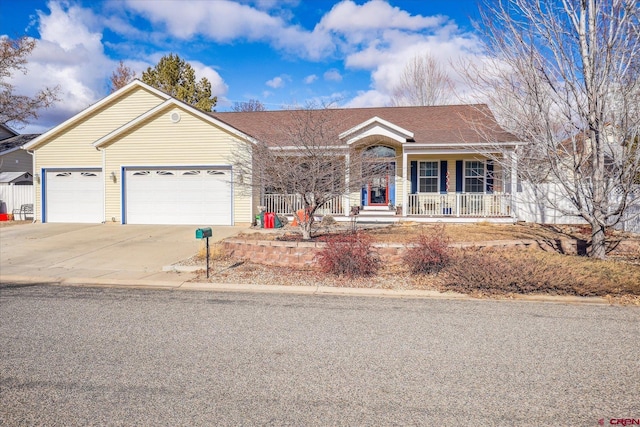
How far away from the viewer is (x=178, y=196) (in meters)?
17.5

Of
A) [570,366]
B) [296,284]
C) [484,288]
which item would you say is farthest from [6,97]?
[570,366]

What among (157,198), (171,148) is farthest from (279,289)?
(171,148)

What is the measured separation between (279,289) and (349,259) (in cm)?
158

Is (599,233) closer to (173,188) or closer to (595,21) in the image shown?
(595,21)

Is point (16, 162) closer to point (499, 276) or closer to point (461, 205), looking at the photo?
point (461, 205)

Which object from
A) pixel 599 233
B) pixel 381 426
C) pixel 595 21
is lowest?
pixel 381 426

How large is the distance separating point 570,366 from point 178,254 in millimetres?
9674

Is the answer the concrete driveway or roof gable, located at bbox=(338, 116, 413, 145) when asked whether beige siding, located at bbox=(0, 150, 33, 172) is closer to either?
the concrete driveway

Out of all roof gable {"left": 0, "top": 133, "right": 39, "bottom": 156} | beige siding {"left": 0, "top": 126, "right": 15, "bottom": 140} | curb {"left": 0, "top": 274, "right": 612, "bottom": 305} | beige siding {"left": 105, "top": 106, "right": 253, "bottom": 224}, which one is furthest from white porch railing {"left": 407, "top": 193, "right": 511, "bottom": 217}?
beige siding {"left": 0, "top": 126, "right": 15, "bottom": 140}

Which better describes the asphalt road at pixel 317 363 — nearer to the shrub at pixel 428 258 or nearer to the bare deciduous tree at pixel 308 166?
the shrub at pixel 428 258

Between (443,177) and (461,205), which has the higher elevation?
(443,177)

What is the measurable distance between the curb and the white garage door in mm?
9463

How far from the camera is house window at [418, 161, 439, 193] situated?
60.7 feet

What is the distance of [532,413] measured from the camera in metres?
3.46
